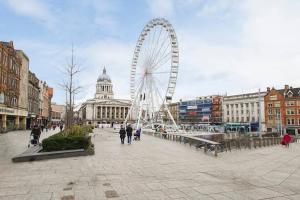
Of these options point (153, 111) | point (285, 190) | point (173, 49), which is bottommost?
point (285, 190)

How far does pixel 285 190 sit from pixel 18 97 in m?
56.1

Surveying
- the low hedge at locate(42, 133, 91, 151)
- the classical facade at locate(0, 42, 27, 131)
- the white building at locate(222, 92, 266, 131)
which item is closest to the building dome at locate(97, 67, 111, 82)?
the white building at locate(222, 92, 266, 131)

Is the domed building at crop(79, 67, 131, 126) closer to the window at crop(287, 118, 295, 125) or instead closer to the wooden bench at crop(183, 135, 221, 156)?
the window at crop(287, 118, 295, 125)

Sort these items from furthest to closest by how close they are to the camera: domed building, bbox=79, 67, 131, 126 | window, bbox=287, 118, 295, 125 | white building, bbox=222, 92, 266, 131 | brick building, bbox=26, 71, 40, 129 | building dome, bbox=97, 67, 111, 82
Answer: building dome, bbox=97, 67, 111, 82, domed building, bbox=79, 67, 131, 126, white building, bbox=222, 92, 266, 131, window, bbox=287, 118, 295, 125, brick building, bbox=26, 71, 40, 129

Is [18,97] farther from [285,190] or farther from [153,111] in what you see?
[285,190]

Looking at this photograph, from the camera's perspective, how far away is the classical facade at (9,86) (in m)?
46.3

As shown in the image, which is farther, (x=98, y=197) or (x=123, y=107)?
(x=123, y=107)

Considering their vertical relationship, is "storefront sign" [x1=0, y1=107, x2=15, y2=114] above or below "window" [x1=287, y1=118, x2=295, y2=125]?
above

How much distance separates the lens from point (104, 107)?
586 ft

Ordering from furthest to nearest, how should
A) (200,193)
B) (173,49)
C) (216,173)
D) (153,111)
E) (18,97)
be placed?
1. (18,97)
2. (153,111)
3. (173,49)
4. (216,173)
5. (200,193)

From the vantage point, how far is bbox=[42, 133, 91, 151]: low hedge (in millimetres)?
17141

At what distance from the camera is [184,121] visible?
146 meters

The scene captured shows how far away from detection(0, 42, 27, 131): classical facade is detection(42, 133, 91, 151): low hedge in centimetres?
3274

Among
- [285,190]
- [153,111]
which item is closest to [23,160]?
[285,190]
